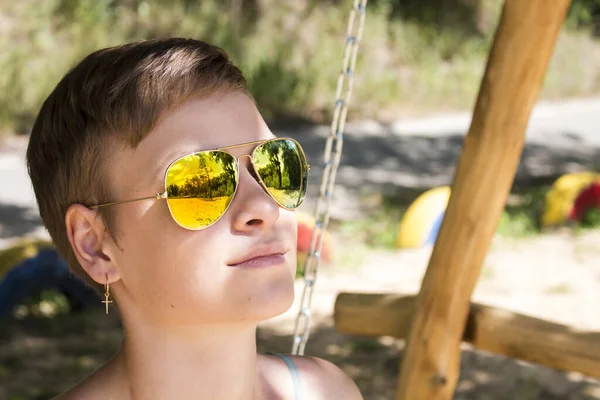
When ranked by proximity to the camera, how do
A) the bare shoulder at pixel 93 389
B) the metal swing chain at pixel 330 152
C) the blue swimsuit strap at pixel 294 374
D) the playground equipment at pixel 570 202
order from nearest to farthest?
the bare shoulder at pixel 93 389 → the blue swimsuit strap at pixel 294 374 → the metal swing chain at pixel 330 152 → the playground equipment at pixel 570 202

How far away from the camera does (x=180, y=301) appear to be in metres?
1.31

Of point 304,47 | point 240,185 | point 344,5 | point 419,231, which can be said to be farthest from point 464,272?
point 344,5

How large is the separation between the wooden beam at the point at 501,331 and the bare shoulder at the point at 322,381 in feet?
2.97

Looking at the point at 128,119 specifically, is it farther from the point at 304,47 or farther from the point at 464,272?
the point at 304,47

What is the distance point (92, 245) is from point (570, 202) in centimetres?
622

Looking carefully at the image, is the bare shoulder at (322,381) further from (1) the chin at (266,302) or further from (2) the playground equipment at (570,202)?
(2) the playground equipment at (570,202)

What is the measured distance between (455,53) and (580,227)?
6.95 metres

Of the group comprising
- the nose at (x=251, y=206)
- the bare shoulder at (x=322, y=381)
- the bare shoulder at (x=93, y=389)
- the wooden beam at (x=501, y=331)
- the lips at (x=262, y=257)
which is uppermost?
the nose at (x=251, y=206)

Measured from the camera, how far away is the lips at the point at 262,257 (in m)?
1.32

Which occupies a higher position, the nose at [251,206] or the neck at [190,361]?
the nose at [251,206]

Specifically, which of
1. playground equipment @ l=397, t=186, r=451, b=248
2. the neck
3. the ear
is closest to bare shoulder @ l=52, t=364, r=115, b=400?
the neck

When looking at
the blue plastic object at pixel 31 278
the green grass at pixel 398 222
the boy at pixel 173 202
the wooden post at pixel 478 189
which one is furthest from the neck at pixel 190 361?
the green grass at pixel 398 222

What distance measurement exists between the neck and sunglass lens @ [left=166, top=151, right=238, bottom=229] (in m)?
0.20

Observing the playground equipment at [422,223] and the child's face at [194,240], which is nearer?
the child's face at [194,240]
